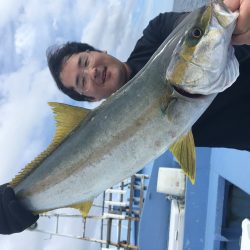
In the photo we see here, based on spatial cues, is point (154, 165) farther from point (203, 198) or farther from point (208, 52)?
point (208, 52)

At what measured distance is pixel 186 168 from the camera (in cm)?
228

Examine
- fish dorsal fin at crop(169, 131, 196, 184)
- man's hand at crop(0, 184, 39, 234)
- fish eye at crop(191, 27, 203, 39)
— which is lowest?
man's hand at crop(0, 184, 39, 234)

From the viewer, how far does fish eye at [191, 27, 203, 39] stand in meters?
1.93

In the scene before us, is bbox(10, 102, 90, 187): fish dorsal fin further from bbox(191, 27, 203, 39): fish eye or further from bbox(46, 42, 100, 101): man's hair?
bbox(46, 42, 100, 101): man's hair

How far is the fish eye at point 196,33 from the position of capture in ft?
6.35

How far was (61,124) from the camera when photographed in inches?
96.7

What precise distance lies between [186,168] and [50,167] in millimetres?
801

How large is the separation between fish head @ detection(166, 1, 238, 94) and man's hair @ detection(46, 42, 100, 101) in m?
1.78

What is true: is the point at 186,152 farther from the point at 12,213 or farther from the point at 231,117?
the point at 12,213

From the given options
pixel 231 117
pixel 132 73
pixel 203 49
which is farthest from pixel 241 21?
pixel 132 73

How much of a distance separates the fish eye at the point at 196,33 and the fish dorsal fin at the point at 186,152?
51 centimetres

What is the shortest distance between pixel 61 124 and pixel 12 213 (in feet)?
2.09

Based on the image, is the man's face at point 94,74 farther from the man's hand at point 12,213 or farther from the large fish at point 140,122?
the man's hand at point 12,213

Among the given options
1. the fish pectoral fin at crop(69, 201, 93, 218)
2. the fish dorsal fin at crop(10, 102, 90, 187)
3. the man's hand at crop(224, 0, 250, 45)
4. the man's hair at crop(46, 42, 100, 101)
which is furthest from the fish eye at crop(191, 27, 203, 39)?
the man's hair at crop(46, 42, 100, 101)
